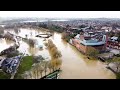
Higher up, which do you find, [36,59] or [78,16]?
[78,16]

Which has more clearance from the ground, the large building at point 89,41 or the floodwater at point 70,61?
the large building at point 89,41

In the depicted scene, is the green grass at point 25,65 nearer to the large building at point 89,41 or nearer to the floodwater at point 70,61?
the floodwater at point 70,61

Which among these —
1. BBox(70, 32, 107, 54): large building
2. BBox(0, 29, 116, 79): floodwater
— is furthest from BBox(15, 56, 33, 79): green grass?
BBox(70, 32, 107, 54): large building

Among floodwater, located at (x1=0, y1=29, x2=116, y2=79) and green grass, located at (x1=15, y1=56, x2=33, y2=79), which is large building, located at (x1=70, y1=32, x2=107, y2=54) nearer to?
floodwater, located at (x1=0, y1=29, x2=116, y2=79)

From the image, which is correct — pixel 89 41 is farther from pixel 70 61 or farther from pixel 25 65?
pixel 25 65

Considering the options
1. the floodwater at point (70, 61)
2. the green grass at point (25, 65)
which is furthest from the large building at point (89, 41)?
the green grass at point (25, 65)
